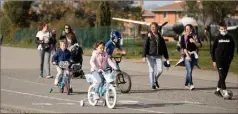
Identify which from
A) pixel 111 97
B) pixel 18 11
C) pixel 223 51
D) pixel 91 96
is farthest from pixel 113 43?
pixel 18 11

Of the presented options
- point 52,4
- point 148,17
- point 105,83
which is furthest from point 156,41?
point 148,17

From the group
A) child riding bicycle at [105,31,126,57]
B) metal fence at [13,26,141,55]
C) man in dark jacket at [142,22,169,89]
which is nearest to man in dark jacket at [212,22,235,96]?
man in dark jacket at [142,22,169,89]

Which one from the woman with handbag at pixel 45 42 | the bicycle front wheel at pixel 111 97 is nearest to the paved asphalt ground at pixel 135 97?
the bicycle front wheel at pixel 111 97

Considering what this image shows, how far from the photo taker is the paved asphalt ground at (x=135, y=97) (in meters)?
10.6

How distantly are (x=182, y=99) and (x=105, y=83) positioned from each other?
2.25 metres

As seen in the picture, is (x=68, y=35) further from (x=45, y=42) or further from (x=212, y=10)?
(x=212, y=10)

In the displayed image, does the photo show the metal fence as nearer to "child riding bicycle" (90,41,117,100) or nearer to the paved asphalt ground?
the paved asphalt ground

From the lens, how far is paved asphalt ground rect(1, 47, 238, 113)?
34.7ft

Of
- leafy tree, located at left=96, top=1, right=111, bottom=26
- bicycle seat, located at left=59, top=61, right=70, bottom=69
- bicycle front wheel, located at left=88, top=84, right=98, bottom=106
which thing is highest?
bicycle seat, located at left=59, top=61, right=70, bottom=69

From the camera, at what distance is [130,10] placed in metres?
79.7

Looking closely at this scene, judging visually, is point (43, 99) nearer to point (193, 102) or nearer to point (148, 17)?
point (193, 102)

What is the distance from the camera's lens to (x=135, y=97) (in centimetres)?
1248

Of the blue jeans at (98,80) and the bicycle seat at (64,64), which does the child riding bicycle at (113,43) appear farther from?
the blue jeans at (98,80)

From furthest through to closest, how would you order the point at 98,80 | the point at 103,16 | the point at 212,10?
the point at 212,10 < the point at 103,16 < the point at 98,80
